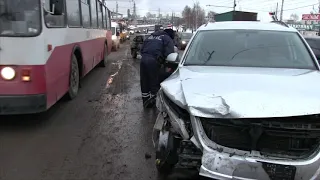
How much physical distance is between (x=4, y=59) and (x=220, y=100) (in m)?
3.59

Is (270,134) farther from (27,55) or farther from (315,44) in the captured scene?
(315,44)

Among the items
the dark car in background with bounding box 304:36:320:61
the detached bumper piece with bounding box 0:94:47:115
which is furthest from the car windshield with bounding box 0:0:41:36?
the dark car in background with bounding box 304:36:320:61

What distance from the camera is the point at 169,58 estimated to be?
5352mm

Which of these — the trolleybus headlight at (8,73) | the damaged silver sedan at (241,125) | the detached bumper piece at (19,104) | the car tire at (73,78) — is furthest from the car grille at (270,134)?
the car tire at (73,78)

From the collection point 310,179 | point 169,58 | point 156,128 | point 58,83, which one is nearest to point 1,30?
point 58,83

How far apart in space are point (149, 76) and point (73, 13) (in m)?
2.34

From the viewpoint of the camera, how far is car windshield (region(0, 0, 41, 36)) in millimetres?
5344

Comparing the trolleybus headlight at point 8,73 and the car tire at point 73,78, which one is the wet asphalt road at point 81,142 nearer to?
the car tire at point 73,78

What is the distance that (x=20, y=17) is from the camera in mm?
5402

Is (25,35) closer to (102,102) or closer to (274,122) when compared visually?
(102,102)

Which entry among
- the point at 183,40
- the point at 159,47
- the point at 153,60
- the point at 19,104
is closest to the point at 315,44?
the point at 159,47

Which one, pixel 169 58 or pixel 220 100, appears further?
pixel 169 58

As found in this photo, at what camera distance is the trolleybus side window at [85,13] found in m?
9.31

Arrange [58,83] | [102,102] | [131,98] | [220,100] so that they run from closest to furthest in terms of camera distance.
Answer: [220,100]
[58,83]
[102,102]
[131,98]
